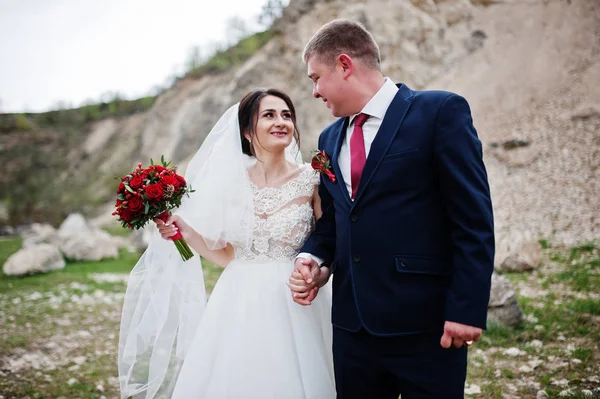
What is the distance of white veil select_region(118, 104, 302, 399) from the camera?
327 cm

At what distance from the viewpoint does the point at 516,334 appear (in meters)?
5.31

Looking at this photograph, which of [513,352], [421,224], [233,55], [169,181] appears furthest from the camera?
[233,55]

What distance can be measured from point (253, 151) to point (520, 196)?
10750 millimetres

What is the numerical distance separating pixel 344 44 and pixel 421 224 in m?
1.08

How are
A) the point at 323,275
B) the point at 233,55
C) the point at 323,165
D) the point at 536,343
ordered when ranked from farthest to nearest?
the point at 233,55 < the point at 536,343 < the point at 323,275 < the point at 323,165

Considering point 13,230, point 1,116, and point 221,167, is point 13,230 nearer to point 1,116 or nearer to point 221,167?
point 1,116

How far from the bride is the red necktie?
73 cm

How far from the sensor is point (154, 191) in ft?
9.93

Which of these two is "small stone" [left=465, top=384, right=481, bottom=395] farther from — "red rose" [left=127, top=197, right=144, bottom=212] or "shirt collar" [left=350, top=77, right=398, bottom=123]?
"red rose" [left=127, top=197, right=144, bottom=212]

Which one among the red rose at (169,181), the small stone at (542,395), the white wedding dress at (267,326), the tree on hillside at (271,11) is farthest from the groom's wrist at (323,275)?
the tree on hillside at (271,11)

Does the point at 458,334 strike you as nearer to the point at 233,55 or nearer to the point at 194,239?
the point at 194,239

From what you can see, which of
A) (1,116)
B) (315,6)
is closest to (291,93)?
(315,6)

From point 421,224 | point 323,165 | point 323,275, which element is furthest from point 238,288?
point 421,224

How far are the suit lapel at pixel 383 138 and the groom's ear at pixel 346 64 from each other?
1.06ft
